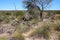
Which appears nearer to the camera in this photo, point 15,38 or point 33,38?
point 15,38

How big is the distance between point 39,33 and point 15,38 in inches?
90.3

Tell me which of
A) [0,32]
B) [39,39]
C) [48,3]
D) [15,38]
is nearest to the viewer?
[15,38]

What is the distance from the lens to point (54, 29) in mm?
15422

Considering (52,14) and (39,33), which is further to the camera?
(52,14)

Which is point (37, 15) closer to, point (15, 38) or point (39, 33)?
point (39, 33)

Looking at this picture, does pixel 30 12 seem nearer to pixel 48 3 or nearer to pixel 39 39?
pixel 48 3

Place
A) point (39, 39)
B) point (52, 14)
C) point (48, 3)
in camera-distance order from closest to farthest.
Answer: point (39, 39) → point (48, 3) → point (52, 14)

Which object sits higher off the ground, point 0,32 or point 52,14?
point 0,32

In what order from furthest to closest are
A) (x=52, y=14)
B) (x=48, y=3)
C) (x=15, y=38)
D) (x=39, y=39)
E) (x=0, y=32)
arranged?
(x=52, y=14), (x=48, y=3), (x=0, y=32), (x=39, y=39), (x=15, y=38)

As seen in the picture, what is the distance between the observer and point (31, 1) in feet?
86.0

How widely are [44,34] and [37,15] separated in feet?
47.5

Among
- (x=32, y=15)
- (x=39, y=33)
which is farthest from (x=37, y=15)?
(x=39, y=33)

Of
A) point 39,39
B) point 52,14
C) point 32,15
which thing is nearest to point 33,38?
point 39,39

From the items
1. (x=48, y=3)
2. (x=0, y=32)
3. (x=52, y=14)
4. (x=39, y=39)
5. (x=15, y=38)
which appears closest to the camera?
(x=15, y=38)
